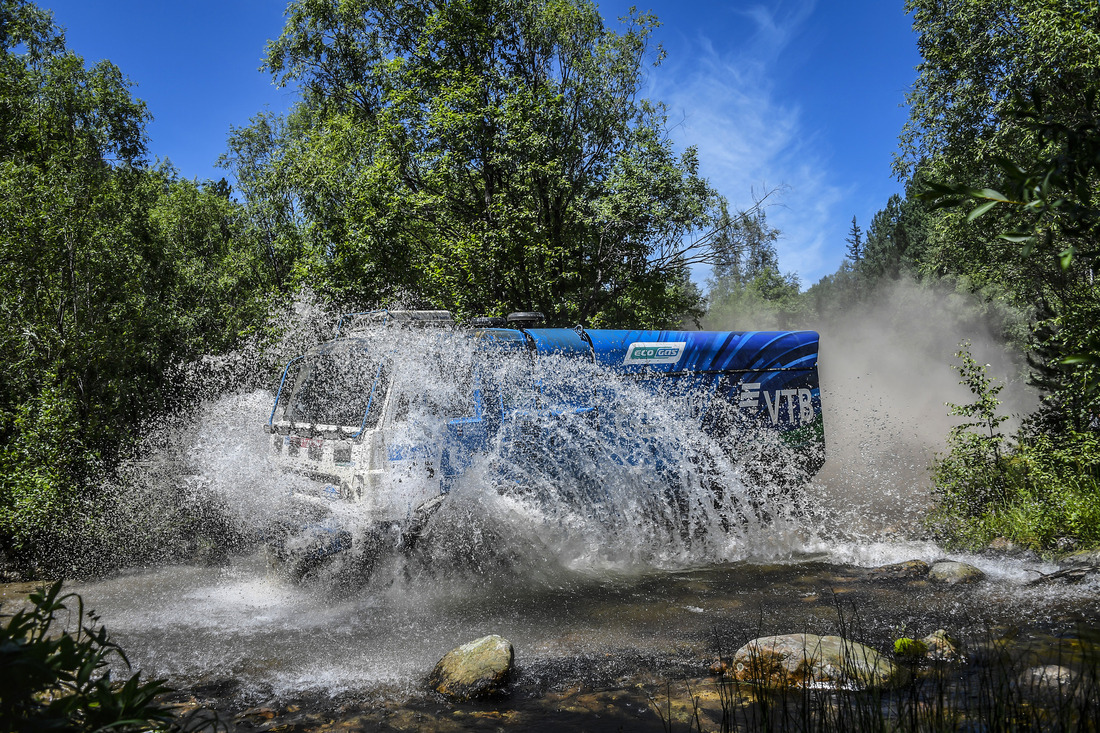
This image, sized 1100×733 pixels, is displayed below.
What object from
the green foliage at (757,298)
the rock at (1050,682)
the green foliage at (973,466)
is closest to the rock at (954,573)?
the green foliage at (973,466)

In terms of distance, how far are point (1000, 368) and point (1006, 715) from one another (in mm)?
46355

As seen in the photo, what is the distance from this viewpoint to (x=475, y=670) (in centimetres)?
479

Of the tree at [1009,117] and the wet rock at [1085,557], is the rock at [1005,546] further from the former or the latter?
the tree at [1009,117]

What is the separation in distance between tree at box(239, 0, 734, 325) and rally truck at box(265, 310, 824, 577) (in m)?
6.66

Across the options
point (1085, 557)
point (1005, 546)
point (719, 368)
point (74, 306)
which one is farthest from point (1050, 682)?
point (74, 306)

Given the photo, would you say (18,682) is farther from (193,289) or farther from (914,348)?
Result: (914,348)

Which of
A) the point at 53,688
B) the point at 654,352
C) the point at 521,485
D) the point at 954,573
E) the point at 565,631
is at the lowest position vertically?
the point at 565,631

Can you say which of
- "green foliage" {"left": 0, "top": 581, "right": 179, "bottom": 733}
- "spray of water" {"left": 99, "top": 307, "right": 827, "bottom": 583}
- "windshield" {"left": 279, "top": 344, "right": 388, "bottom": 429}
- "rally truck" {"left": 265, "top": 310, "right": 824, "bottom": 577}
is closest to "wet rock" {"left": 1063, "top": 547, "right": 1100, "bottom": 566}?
→ "spray of water" {"left": 99, "top": 307, "right": 827, "bottom": 583}

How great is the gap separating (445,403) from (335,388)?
4.76ft

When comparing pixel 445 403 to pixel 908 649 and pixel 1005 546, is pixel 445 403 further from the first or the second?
pixel 1005 546

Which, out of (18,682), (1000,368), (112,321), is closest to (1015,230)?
(18,682)

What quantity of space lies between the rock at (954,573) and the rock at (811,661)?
239 centimetres

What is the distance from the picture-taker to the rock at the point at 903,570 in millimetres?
7039

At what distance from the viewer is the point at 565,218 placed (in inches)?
683
